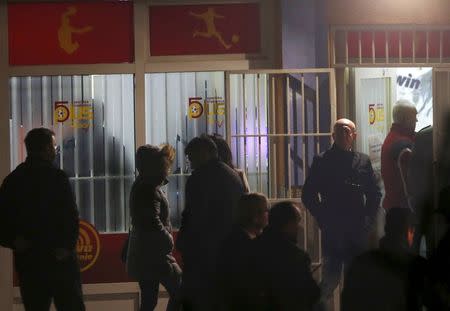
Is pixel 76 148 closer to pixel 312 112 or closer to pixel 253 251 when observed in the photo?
pixel 312 112

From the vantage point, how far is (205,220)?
773cm

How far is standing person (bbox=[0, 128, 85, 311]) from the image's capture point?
764 cm

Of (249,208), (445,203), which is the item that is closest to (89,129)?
(445,203)

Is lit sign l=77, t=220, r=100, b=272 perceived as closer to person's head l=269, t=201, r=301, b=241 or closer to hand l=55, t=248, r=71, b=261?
hand l=55, t=248, r=71, b=261

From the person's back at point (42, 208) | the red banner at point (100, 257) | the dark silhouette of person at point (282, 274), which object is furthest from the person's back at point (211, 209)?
the red banner at point (100, 257)

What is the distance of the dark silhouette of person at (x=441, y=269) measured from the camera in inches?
273

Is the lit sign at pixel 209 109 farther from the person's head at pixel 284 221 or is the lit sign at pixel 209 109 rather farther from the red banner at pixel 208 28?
the person's head at pixel 284 221

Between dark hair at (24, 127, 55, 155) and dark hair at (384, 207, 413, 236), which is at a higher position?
dark hair at (24, 127, 55, 155)

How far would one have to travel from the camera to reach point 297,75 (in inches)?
400

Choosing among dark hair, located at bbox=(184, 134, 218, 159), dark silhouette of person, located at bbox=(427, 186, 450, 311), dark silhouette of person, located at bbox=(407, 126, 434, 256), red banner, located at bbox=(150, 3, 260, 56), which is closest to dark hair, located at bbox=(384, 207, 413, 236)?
dark silhouette of person, located at bbox=(427, 186, 450, 311)

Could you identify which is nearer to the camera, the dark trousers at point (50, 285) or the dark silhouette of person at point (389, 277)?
the dark silhouette of person at point (389, 277)

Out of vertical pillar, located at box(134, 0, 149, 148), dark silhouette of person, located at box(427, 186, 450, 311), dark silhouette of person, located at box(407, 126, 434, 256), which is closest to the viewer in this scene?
dark silhouette of person, located at box(427, 186, 450, 311)

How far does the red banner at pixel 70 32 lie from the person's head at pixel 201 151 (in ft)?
8.66

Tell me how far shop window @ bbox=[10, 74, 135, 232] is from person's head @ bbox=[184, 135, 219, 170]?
258cm
